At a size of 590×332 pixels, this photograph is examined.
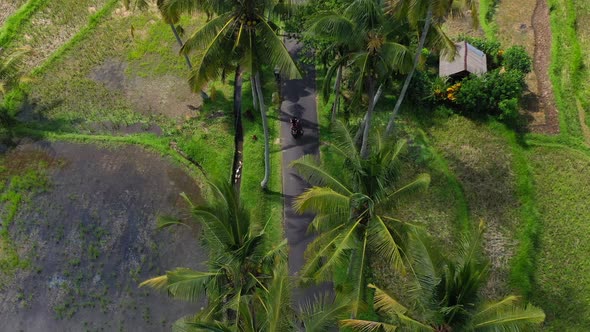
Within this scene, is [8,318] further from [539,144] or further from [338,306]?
[539,144]

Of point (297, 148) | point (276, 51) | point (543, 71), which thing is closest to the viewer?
point (276, 51)

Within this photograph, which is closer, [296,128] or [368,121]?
[368,121]

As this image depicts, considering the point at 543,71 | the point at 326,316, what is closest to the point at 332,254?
the point at 326,316

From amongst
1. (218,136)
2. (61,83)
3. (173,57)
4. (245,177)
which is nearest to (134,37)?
(173,57)

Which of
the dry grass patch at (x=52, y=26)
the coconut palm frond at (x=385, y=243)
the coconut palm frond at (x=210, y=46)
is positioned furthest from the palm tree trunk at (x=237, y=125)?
the dry grass patch at (x=52, y=26)

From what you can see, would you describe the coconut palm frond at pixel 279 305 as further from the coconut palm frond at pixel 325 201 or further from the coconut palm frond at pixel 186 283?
the coconut palm frond at pixel 325 201

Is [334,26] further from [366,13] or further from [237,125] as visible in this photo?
[237,125]
